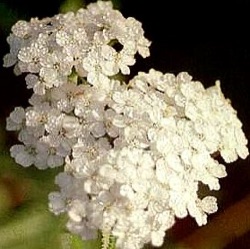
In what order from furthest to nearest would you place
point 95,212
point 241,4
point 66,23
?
1. point 241,4
2. point 66,23
3. point 95,212

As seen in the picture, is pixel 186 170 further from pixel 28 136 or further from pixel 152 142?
pixel 28 136

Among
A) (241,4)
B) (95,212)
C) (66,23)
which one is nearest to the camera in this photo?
(95,212)

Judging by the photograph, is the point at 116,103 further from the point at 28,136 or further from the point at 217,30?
the point at 217,30

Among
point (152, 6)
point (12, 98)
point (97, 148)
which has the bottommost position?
point (12, 98)

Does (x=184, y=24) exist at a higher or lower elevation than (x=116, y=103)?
lower

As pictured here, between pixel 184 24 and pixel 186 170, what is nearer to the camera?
pixel 186 170

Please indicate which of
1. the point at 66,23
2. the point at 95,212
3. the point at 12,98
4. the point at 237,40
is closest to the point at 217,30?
the point at 237,40

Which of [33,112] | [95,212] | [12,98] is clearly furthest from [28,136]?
[12,98]
